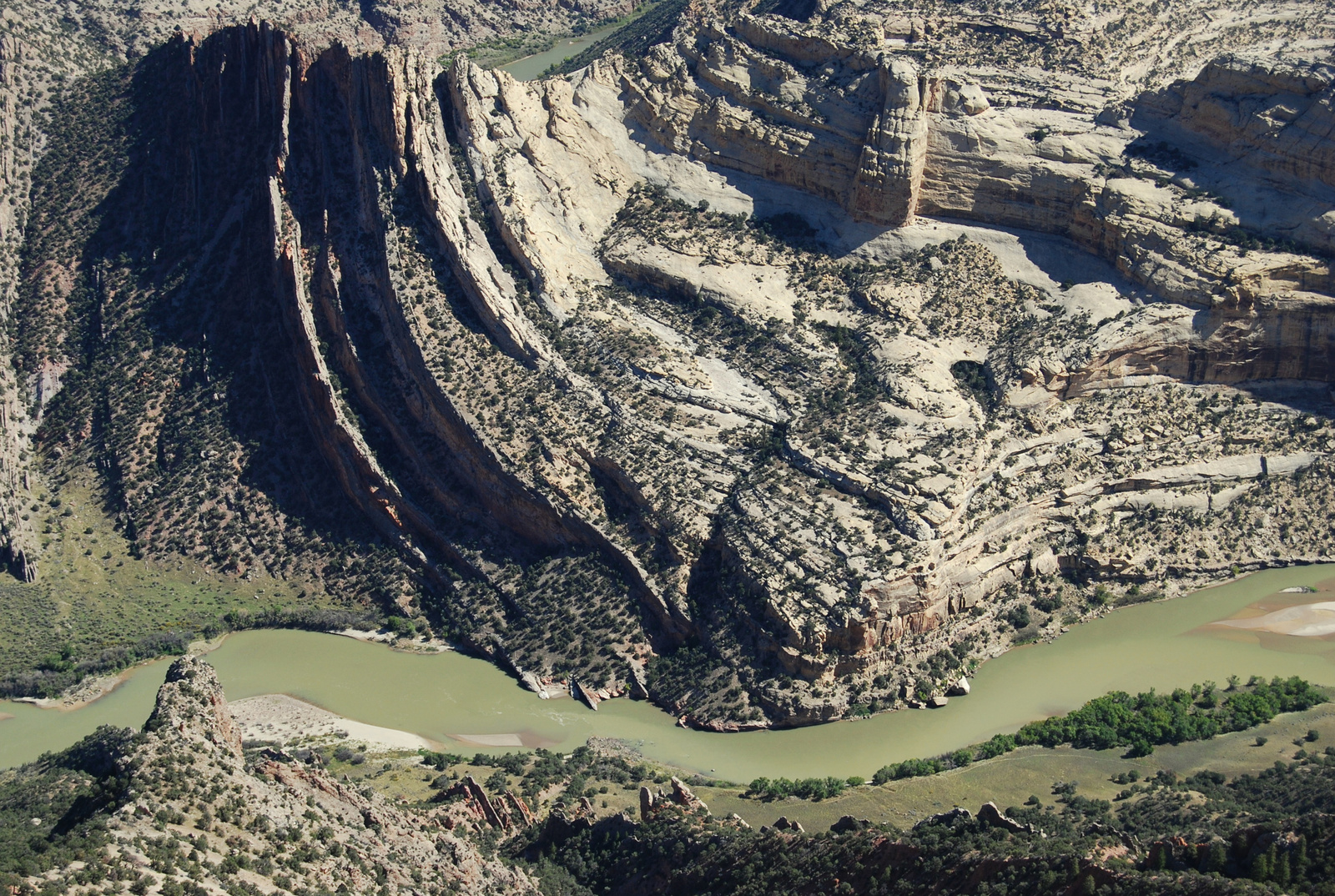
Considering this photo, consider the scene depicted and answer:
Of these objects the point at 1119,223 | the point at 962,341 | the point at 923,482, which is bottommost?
the point at 923,482

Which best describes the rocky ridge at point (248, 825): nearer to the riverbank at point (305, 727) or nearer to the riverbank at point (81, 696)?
the riverbank at point (305, 727)

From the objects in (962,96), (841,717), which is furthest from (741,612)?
(962,96)

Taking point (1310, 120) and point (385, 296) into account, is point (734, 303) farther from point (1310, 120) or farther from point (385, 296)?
point (1310, 120)

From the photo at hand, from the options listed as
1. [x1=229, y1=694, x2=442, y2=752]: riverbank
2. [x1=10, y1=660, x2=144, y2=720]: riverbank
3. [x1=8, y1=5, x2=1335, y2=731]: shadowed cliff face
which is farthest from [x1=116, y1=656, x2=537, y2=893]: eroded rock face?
[x1=10, y1=660, x2=144, y2=720]: riverbank

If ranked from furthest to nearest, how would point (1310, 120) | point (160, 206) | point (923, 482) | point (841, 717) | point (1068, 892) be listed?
point (160, 206), point (1310, 120), point (923, 482), point (841, 717), point (1068, 892)

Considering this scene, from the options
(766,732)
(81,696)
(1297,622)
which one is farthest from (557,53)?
(1297,622)

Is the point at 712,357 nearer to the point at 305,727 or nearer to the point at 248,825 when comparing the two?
the point at 305,727

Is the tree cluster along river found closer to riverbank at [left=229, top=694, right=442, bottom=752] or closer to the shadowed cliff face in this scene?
riverbank at [left=229, top=694, right=442, bottom=752]
